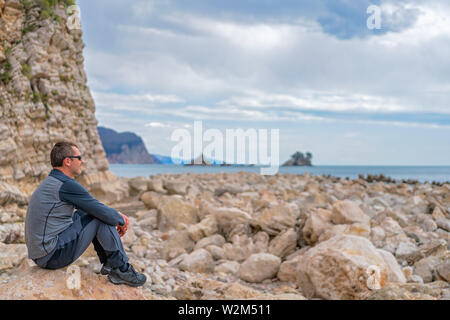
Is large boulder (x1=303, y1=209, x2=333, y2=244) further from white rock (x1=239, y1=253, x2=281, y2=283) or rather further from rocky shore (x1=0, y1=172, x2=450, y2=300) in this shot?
white rock (x1=239, y1=253, x2=281, y2=283)

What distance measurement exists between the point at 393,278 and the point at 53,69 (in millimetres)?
9959

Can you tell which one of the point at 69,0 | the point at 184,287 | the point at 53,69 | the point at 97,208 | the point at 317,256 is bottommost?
the point at 184,287

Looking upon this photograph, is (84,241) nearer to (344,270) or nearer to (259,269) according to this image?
(344,270)

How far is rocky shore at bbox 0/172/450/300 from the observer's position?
4918 mm

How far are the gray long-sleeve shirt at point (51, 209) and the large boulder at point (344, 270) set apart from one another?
3.42m

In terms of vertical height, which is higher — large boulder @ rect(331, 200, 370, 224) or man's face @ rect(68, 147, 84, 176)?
man's face @ rect(68, 147, 84, 176)

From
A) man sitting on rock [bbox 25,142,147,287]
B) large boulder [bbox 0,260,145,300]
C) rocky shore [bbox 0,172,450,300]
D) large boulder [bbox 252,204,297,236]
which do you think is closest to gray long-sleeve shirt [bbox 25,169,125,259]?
man sitting on rock [bbox 25,142,147,287]

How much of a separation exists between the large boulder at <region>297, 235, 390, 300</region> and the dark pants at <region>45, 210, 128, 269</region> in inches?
121

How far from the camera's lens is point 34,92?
396 inches

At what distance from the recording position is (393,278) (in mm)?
5820

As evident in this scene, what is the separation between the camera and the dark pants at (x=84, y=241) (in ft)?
12.2
